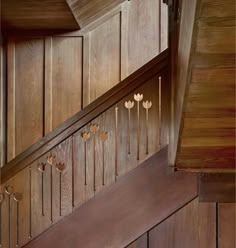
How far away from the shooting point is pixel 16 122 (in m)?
4.59

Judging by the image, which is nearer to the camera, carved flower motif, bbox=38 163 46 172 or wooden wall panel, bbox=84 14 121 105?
carved flower motif, bbox=38 163 46 172

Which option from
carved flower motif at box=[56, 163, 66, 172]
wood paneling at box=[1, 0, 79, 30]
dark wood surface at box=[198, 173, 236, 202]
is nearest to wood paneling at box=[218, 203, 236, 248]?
dark wood surface at box=[198, 173, 236, 202]

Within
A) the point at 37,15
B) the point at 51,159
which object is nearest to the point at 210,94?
the point at 51,159

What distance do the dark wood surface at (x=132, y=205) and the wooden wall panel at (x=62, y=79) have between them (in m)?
1.59

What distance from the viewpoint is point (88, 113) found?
3119 mm

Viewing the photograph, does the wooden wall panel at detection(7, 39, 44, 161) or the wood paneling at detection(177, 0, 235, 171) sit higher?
the wood paneling at detection(177, 0, 235, 171)

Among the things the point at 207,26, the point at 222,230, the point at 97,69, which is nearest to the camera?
the point at 207,26

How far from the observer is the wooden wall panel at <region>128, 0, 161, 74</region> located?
14.9 ft

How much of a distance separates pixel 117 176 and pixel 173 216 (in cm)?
43

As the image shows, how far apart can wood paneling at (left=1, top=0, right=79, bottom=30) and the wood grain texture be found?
174 centimetres

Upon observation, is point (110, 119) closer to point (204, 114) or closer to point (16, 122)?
point (204, 114)

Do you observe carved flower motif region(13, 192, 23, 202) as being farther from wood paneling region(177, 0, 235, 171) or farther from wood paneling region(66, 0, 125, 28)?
wood paneling region(66, 0, 125, 28)

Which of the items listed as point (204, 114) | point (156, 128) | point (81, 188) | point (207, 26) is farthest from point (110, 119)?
point (207, 26)

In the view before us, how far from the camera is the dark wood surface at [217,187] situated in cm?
300
